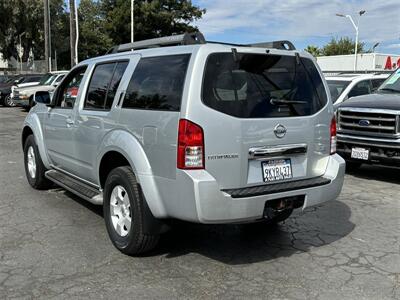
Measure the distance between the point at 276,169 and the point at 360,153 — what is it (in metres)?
4.09

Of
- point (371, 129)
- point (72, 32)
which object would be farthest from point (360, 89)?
point (72, 32)

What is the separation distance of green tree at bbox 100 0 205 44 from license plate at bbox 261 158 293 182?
50.3 meters

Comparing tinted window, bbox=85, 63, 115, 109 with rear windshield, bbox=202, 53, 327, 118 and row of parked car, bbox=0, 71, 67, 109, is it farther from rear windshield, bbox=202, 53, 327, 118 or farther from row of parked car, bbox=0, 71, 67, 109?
row of parked car, bbox=0, 71, 67, 109

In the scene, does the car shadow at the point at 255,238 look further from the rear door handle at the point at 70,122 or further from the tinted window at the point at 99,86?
the rear door handle at the point at 70,122

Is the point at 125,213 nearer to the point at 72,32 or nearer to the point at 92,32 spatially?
the point at 72,32

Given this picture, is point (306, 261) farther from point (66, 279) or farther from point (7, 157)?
point (7, 157)

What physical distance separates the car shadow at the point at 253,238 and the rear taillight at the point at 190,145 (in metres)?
0.70

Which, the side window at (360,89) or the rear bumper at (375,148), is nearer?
the rear bumper at (375,148)

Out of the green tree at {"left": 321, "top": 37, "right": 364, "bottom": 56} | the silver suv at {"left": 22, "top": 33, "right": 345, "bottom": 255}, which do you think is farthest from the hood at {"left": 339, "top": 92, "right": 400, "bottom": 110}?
the green tree at {"left": 321, "top": 37, "right": 364, "bottom": 56}

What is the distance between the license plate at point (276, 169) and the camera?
4105 millimetres

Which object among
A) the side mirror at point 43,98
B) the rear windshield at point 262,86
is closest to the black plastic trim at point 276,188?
the rear windshield at point 262,86

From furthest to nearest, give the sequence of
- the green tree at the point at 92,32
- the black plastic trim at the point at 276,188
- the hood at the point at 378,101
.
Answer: the green tree at the point at 92,32 < the hood at the point at 378,101 < the black plastic trim at the point at 276,188

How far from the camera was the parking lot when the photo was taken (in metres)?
3.79

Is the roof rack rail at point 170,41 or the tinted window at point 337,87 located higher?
the roof rack rail at point 170,41
